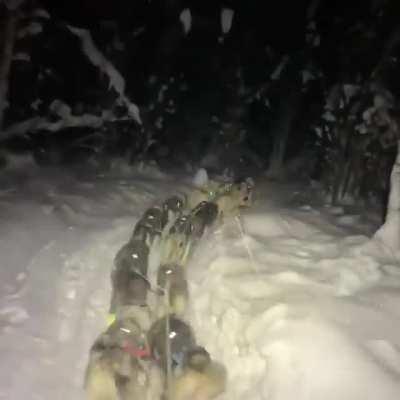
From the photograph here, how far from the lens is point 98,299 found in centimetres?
410

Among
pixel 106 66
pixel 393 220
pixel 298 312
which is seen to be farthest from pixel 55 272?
pixel 106 66

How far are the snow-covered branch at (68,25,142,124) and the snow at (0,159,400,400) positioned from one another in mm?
3333

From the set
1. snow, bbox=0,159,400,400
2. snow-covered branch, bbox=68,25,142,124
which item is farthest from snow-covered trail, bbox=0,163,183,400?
snow-covered branch, bbox=68,25,142,124

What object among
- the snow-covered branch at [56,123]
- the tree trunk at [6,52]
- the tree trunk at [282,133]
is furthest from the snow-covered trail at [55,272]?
the tree trunk at [282,133]

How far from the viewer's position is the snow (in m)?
2.82

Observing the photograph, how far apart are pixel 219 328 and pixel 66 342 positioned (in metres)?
1.05

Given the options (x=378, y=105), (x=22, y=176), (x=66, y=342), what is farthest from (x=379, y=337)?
(x=22, y=176)

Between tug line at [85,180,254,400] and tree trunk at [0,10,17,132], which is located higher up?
tree trunk at [0,10,17,132]

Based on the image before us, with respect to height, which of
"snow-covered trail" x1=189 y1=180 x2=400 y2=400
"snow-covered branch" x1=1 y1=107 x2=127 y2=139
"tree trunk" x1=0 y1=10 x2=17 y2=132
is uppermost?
"tree trunk" x1=0 y1=10 x2=17 y2=132

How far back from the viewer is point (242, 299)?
364cm

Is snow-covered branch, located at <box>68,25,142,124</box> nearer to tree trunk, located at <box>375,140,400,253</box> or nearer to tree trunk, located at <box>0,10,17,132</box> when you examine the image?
tree trunk, located at <box>0,10,17,132</box>

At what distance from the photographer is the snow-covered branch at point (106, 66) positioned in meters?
8.70

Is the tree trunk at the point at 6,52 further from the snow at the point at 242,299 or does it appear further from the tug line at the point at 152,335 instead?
the tug line at the point at 152,335

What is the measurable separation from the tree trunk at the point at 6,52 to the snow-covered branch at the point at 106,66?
1176 mm
